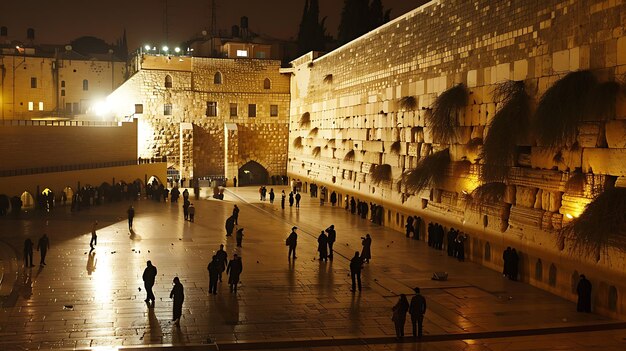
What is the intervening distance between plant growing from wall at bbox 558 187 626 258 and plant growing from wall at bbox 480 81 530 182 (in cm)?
288

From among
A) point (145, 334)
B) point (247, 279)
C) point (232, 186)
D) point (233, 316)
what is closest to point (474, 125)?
point (247, 279)

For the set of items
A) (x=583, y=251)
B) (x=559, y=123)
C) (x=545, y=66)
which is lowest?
(x=583, y=251)

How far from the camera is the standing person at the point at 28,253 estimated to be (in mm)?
13734

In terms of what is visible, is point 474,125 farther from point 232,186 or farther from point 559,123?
point 232,186

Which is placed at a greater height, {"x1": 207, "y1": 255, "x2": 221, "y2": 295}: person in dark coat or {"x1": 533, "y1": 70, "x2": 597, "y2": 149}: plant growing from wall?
{"x1": 533, "y1": 70, "x2": 597, "y2": 149}: plant growing from wall

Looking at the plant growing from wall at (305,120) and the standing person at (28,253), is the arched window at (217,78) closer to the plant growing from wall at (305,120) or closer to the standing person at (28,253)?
the plant growing from wall at (305,120)

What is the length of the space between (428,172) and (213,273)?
765 cm

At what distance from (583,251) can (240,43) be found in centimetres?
3440

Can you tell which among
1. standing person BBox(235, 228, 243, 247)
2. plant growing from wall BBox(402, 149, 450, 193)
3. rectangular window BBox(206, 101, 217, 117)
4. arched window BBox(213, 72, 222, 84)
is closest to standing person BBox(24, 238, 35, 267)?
standing person BBox(235, 228, 243, 247)

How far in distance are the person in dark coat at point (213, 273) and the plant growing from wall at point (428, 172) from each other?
23.9 feet

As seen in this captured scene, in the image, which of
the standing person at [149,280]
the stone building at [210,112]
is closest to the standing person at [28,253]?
the standing person at [149,280]

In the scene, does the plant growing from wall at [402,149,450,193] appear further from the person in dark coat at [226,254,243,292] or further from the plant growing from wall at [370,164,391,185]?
the person in dark coat at [226,254,243,292]

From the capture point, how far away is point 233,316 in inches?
408

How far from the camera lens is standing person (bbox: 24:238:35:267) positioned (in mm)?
13734
